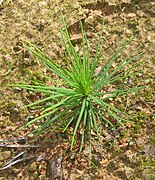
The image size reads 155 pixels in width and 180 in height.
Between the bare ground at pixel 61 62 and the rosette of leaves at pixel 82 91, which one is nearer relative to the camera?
the rosette of leaves at pixel 82 91

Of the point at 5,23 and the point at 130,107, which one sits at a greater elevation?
the point at 5,23

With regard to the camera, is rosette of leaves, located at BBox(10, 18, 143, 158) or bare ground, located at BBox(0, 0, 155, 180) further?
bare ground, located at BBox(0, 0, 155, 180)

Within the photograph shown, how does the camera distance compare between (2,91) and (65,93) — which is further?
(2,91)

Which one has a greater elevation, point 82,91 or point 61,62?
point 61,62

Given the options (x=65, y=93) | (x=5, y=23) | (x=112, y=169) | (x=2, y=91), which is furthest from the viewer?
(x=5, y=23)

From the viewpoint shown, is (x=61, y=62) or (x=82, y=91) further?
(x=61, y=62)

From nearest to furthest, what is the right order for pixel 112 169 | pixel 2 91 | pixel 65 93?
pixel 65 93, pixel 112 169, pixel 2 91

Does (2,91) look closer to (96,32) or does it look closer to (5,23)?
(5,23)

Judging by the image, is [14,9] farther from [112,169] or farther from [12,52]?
[112,169]

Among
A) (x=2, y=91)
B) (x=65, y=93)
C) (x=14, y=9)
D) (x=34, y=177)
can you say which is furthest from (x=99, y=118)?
(x=14, y=9)

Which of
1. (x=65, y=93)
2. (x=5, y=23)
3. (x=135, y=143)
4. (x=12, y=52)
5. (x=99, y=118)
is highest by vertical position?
(x=5, y=23)
